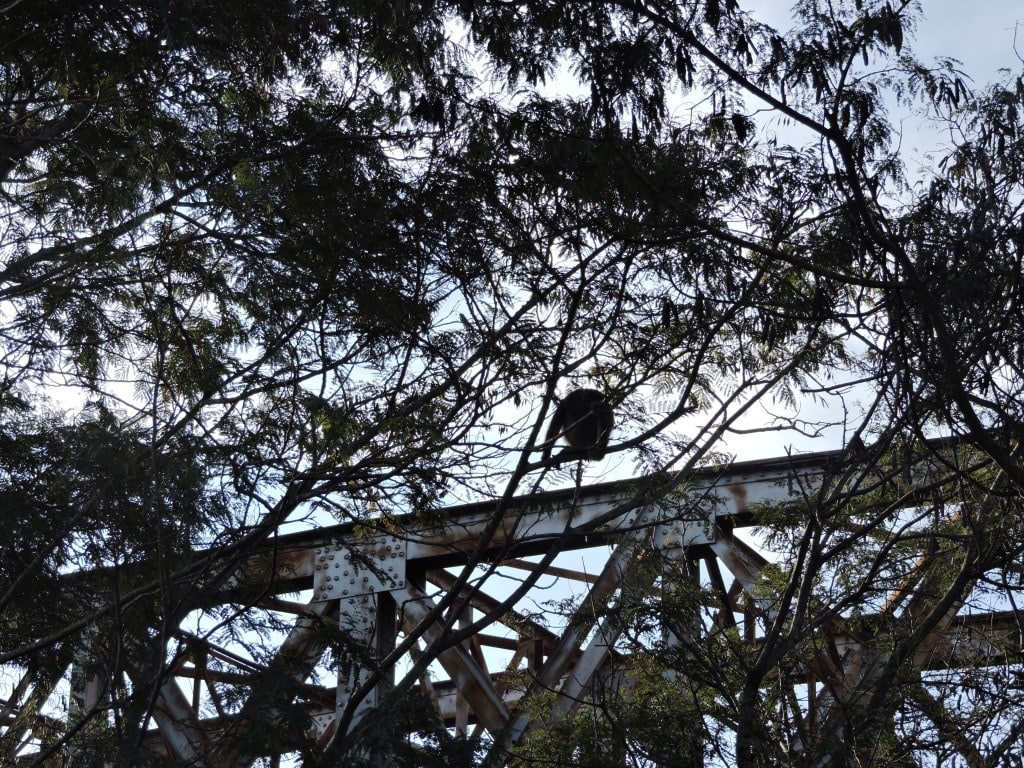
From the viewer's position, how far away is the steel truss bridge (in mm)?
5844

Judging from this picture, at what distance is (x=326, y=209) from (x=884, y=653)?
407cm

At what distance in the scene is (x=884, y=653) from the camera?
5.86 meters

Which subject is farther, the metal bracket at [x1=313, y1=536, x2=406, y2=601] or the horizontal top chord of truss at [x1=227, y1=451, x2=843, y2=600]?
the metal bracket at [x1=313, y1=536, x2=406, y2=601]

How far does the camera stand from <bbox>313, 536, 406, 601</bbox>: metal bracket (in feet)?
23.0

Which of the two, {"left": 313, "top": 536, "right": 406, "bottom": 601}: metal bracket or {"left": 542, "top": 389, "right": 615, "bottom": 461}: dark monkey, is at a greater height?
{"left": 542, "top": 389, "right": 615, "bottom": 461}: dark monkey

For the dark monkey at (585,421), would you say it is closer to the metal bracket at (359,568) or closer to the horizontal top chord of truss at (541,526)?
the horizontal top chord of truss at (541,526)

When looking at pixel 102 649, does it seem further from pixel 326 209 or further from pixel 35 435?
pixel 326 209

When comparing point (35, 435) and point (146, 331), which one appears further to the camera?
point (146, 331)

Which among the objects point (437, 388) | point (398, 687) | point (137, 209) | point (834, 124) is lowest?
point (398, 687)

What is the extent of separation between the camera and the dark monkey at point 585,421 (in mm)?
6359

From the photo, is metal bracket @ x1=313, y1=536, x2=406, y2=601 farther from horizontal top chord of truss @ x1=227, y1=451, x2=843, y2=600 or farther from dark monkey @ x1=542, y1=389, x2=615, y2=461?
dark monkey @ x1=542, y1=389, x2=615, y2=461

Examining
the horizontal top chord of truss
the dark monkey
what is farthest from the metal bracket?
the dark monkey

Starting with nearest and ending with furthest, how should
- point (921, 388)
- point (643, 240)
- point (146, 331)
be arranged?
point (921, 388) → point (643, 240) → point (146, 331)

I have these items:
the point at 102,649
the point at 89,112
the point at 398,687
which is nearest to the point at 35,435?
the point at 102,649
